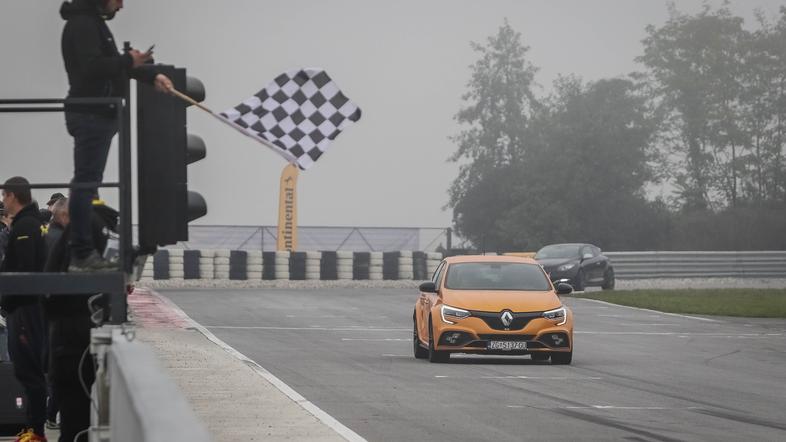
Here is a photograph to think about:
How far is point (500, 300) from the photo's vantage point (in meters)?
21.9

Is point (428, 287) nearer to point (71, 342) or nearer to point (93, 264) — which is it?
point (71, 342)

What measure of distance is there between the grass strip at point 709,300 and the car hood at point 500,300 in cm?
1503

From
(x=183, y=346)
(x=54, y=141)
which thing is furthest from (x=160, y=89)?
(x=183, y=346)

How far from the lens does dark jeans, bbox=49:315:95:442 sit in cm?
944

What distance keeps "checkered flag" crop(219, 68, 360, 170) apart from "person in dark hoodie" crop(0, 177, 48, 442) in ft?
4.65

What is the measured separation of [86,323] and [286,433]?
9.20 feet

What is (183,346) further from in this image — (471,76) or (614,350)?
(471,76)

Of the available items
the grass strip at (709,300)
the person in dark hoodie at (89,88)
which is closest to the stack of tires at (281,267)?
the grass strip at (709,300)

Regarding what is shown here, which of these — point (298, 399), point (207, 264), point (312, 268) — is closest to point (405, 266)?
point (312, 268)

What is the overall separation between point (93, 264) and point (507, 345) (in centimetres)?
1320

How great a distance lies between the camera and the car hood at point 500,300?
21719mm

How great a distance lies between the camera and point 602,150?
86.8 metres

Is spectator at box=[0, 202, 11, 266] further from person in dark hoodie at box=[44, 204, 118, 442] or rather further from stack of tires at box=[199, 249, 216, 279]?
stack of tires at box=[199, 249, 216, 279]

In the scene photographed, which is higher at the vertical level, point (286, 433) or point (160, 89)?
point (160, 89)
